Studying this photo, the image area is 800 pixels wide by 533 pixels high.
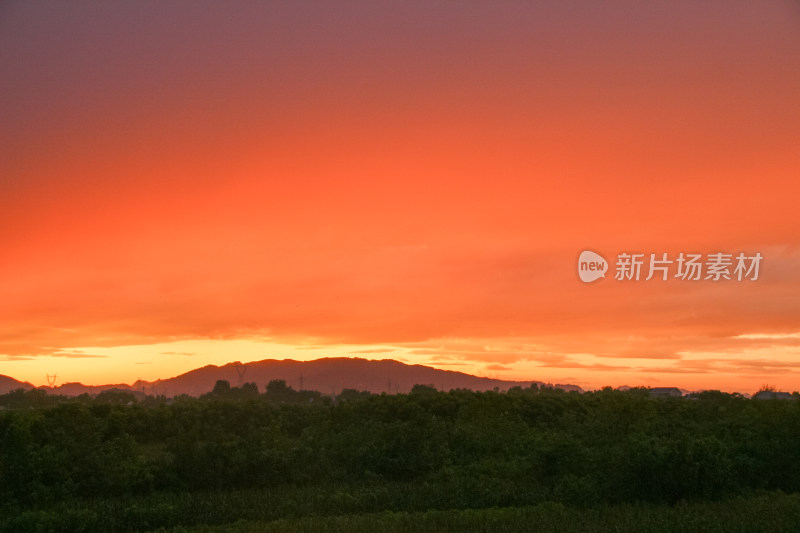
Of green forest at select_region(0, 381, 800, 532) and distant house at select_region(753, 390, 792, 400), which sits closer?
green forest at select_region(0, 381, 800, 532)

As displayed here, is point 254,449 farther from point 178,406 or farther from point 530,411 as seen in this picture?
point 530,411

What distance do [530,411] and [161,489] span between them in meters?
23.1

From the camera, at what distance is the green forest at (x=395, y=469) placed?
1864cm

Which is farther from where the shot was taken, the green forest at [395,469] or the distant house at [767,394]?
Result: the distant house at [767,394]

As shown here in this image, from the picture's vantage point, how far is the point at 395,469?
28.3 m

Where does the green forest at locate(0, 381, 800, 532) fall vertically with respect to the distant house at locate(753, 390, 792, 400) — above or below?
below

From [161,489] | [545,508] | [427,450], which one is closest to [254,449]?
[161,489]

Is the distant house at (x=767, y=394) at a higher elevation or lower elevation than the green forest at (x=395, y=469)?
higher

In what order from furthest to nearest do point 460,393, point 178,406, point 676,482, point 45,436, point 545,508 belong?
point 460,393 < point 178,406 < point 45,436 < point 676,482 < point 545,508

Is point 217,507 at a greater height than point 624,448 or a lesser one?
lesser

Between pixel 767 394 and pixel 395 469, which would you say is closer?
pixel 395 469

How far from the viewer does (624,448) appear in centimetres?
2280

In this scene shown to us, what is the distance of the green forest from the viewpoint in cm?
1864

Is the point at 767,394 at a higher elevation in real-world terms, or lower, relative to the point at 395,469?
higher
